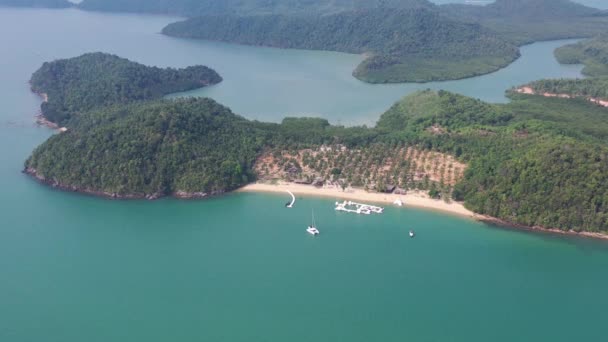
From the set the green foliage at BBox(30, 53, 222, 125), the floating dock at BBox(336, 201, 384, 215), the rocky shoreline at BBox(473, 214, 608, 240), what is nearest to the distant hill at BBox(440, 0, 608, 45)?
the green foliage at BBox(30, 53, 222, 125)

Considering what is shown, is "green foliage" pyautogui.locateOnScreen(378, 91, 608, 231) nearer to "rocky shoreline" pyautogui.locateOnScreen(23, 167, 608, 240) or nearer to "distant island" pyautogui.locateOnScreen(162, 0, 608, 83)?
"rocky shoreline" pyautogui.locateOnScreen(23, 167, 608, 240)

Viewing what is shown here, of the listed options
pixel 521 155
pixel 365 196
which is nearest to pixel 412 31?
pixel 521 155

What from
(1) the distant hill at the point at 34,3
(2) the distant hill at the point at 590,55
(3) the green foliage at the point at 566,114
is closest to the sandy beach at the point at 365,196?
(3) the green foliage at the point at 566,114

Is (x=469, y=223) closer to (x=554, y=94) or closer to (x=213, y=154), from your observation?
(x=213, y=154)

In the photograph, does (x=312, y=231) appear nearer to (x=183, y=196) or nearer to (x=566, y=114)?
(x=183, y=196)

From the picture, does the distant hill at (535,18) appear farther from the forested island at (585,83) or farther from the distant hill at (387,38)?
the forested island at (585,83)

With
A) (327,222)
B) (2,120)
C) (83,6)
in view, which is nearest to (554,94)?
(327,222)

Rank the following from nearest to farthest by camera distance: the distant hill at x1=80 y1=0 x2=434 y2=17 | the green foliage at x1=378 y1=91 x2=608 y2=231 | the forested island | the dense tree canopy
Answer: the green foliage at x1=378 y1=91 x2=608 y2=231
the dense tree canopy
the forested island
the distant hill at x1=80 y1=0 x2=434 y2=17
